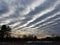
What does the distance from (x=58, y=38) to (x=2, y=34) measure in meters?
37.5

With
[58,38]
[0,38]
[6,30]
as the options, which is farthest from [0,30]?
[58,38]

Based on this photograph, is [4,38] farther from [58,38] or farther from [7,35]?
[58,38]

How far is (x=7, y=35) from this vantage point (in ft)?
354

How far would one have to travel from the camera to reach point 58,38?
127000mm

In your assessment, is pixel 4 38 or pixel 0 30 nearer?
pixel 4 38

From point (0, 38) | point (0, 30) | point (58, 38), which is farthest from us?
point (58, 38)

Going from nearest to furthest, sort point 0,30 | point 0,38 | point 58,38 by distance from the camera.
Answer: point 0,38 < point 0,30 < point 58,38

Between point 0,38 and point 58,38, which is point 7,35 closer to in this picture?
point 0,38

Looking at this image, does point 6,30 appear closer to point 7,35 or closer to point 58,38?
point 7,35

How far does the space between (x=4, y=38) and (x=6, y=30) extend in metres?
9.44

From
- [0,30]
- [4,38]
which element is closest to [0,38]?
[4,38]

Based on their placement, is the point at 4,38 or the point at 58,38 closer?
the point at 4,38

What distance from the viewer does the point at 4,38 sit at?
4104 inches

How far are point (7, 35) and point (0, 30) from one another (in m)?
6.19
